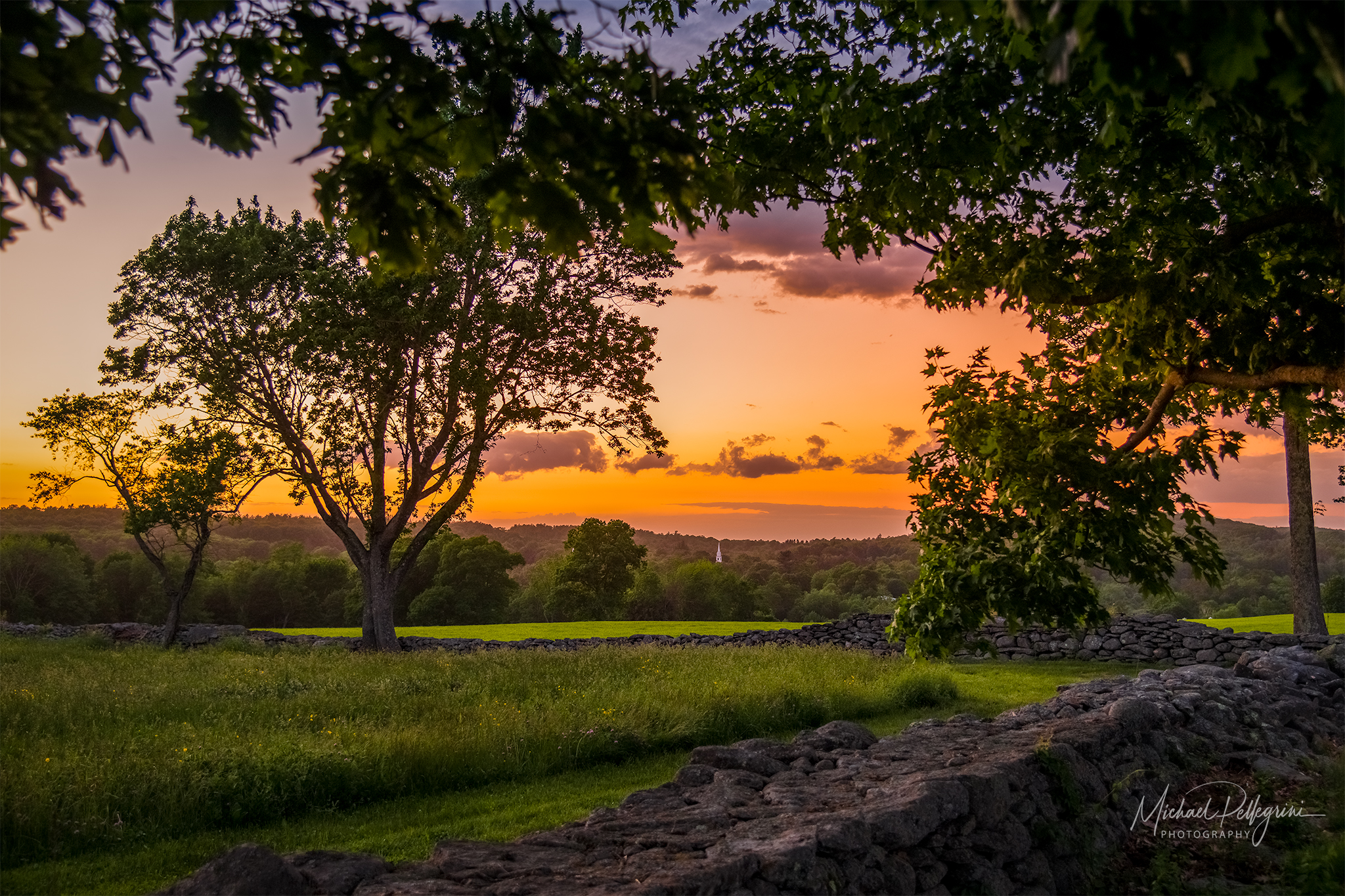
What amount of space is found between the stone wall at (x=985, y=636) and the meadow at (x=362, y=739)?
4.04 meters

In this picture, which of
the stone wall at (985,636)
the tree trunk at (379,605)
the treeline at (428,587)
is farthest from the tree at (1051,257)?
the treeline at (428,587)

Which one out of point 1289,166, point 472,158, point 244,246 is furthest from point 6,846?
point 244,246

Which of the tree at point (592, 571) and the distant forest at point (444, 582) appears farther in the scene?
the tree at point (592, 571)

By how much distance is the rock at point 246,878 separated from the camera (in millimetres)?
3740

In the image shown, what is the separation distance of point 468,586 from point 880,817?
Answer: 164 ft

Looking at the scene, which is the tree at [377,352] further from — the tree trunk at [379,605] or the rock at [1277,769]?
the rock at [1277,769]

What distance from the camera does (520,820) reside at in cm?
728

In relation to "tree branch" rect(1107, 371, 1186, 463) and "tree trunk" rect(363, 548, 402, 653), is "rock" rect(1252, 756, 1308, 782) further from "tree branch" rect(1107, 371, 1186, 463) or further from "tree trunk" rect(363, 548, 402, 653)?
"tree trunk" rect(363, 548, 402, 653)

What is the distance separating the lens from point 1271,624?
28.7 metres

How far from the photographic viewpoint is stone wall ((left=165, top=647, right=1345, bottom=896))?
13.4 feet

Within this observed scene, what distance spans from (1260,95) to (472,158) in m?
3.77

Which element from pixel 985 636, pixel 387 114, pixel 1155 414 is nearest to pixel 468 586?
pixel 985 636

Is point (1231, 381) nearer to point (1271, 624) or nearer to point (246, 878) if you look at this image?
point (246, 878)

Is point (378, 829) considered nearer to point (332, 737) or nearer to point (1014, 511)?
point (332, 737)
